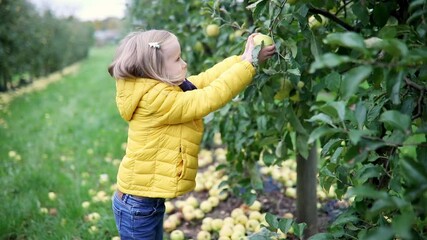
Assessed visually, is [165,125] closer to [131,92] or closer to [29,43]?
[131,92]

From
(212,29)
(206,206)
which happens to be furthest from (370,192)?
(206,206)

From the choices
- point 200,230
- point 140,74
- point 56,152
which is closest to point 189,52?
point 200,230

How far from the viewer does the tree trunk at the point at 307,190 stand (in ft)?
7.94

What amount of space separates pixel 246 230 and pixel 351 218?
3.84 feet

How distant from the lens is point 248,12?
87.6 inches

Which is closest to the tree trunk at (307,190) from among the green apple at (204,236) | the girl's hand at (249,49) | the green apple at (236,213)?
the green apple at (236,213)

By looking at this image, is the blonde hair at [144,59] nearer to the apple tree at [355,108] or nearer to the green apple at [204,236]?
the apple tree at [355,108]

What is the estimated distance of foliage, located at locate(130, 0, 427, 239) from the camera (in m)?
0.86

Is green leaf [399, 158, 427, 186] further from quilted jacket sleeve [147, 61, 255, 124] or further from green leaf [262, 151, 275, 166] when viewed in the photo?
green leaf [262, 151, 275, 166]

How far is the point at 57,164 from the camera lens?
379cm

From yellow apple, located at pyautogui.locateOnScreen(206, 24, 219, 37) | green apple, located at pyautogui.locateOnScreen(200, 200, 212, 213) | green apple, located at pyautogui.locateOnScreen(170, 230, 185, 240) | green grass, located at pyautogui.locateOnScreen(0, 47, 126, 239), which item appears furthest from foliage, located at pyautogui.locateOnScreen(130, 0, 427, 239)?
green grass, located at pyautogui.locateOnScreen(0, 47, 126, 239)

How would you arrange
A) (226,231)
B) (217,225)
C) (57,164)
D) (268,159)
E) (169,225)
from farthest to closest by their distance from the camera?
1. (57,164)
2. (169,225)
3. (217,225)
4. (226,231)
5. (268,159)

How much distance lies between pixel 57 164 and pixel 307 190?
2314 mm

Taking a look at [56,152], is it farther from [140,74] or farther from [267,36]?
[267,36]
